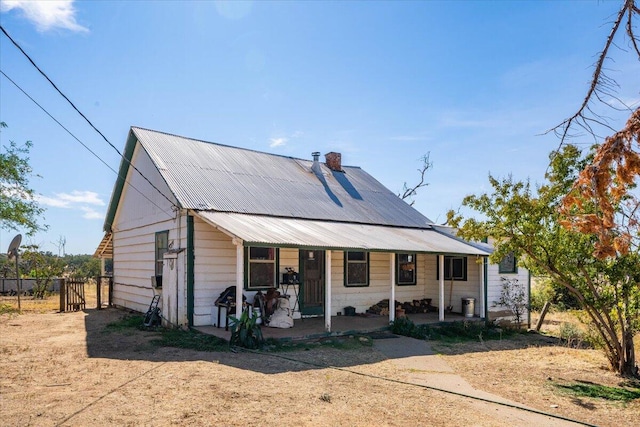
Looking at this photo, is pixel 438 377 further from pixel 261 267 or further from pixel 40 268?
pixel 40 268

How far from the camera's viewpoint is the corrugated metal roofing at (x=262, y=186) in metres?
13.0

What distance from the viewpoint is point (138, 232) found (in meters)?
15.8

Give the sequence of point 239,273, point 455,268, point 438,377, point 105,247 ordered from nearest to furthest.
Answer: point 438,377 < point 239,273 < point 455,268 < point 105,247

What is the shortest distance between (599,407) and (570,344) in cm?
679

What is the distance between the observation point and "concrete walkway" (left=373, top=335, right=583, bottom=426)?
5.79 meters

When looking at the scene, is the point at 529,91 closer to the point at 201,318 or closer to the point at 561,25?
the point at 561,25

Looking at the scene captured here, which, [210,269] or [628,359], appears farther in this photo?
[210,269]

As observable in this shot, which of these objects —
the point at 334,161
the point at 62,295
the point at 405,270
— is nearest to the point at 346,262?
the point at 405,270

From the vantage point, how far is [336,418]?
5.52 m

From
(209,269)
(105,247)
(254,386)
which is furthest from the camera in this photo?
(105,247)

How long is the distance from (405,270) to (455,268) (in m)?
1.64

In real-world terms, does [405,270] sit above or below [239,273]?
below

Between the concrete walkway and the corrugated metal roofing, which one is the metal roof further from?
the concrete walkway

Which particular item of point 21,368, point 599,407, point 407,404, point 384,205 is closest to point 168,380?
point 21,368
